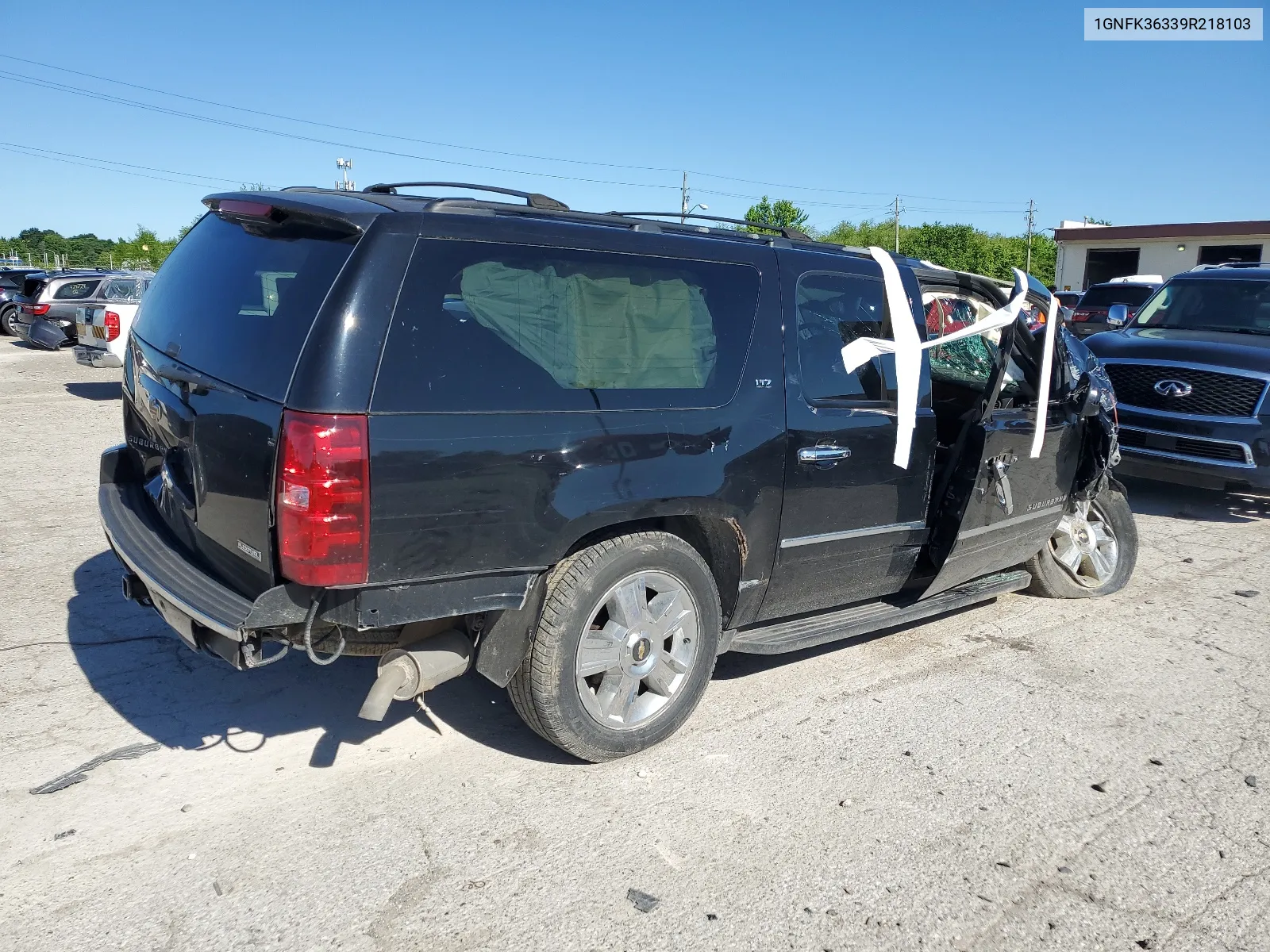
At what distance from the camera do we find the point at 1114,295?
72.4ft

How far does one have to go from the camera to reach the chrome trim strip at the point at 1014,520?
4.66 m

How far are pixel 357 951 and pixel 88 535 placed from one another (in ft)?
15.2

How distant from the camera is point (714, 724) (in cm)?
403

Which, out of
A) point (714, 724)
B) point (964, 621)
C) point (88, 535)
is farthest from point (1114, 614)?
point (88, 535)

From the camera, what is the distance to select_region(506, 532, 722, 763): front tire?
335cm

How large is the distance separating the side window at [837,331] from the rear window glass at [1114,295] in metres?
19.9

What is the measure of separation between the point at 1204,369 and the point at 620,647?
673cm

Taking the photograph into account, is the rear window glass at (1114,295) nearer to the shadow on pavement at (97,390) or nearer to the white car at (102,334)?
the white car at (102,334)

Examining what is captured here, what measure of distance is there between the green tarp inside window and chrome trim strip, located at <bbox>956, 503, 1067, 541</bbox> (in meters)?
1.78

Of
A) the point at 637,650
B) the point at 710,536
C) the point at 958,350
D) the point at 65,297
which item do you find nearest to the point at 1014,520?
the point at 958,350

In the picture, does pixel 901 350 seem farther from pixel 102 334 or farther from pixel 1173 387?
pixel 102 334


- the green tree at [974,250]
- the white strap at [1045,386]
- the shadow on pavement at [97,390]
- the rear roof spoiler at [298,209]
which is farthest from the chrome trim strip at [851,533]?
the green tree at [974,250]

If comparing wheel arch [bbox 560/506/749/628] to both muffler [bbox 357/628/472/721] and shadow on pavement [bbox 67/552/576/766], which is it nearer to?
muffler [bbox 357/628/472/721]

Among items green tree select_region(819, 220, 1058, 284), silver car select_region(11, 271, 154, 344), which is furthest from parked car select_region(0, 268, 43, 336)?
green tree select_region(819, 220, 1058, 284)
